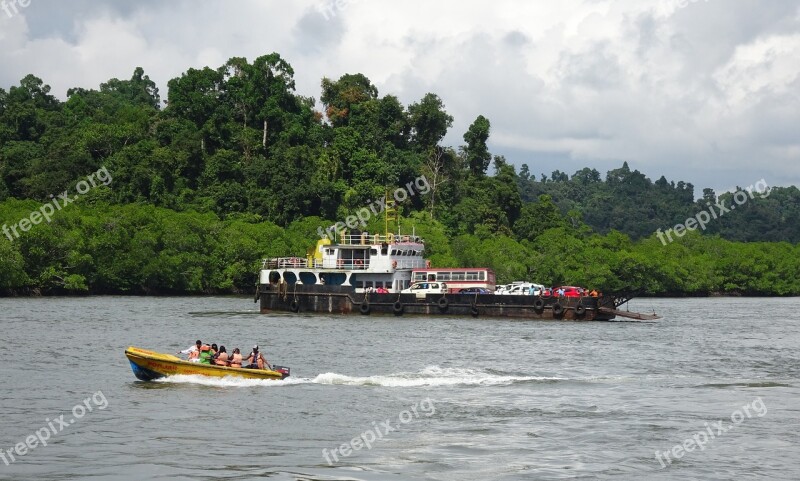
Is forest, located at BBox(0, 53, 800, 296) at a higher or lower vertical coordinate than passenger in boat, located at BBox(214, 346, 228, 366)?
higher

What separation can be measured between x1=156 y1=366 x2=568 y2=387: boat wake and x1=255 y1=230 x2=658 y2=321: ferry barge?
28902 millimetres

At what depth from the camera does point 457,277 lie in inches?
2985

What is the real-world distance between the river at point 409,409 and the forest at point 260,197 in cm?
4548

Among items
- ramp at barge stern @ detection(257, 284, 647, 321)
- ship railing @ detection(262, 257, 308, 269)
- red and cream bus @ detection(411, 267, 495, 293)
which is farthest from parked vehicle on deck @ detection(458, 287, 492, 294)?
ship railing @ detection(262, 257, 308, 269)

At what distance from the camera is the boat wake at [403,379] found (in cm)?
3784

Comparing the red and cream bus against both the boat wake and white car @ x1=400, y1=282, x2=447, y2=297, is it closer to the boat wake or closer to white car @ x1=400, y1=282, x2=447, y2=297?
white car @ x1=400, y1=282, x2=447, y2=297

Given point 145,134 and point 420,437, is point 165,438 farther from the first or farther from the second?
point 145,134

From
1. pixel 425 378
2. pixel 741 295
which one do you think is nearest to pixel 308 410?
pixel 425 378

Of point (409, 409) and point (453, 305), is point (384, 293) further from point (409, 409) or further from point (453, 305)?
point (409, 409)

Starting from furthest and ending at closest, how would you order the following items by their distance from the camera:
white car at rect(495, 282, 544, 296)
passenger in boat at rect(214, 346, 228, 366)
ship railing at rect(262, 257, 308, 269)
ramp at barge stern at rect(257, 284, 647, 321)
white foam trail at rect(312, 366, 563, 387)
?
1. ship railing at rect(262, 257, 308, 269)
2. white car at rect(495, 282, 544, 296)
3. ramp at barge stern at rect(257, 284, 647, 321)
4. white foam trail at rect(312, 366, 563, 387)
5. passenger in boat at rect(214, 346, 228, 366)

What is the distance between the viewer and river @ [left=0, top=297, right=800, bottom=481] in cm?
2638

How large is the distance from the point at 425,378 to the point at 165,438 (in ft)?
46.3

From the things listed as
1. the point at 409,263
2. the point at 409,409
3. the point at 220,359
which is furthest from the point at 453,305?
the point at 409,409

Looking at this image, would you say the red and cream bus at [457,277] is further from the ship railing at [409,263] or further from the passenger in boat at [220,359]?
the passenger in boat at [220,359]
